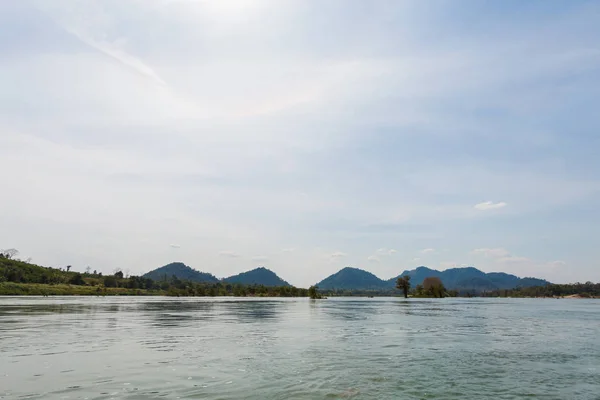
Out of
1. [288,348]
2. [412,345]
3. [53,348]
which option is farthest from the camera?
[412,345]

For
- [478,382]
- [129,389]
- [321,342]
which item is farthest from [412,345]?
[129,389]

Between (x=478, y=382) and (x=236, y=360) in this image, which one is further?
(x=236, y=360)

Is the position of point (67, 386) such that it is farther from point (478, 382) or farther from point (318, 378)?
point (478, 382)

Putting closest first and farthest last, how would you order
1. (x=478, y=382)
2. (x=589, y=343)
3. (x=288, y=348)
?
(x=478, y=382), (x=288, y=348), (x=589, y=343)

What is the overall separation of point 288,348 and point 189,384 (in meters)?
18.9

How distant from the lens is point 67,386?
25.5 metres

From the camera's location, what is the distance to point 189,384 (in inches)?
1039

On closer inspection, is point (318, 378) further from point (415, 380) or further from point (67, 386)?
point (67, 386)

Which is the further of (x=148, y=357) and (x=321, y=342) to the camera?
(x=321, y=342)

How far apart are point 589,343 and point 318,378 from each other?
42.2 metres

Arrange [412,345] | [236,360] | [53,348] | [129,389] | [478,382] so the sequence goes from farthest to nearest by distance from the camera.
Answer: [412,345]
[53,348]
[236,360]
[478,382]
[129,389]

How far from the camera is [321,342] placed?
161 feet

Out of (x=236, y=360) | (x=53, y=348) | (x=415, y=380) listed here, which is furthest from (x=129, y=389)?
(x=53, y=348)

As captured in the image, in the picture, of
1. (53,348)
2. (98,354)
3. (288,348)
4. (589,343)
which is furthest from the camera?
(589,343)
